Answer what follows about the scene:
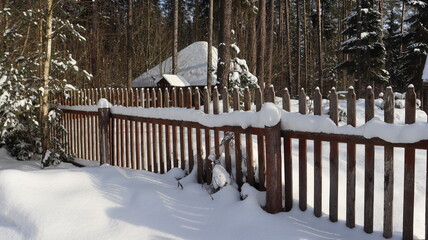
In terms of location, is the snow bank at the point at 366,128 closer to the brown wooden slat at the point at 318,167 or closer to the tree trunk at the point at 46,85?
the brown wooden slat at the point at 318,167

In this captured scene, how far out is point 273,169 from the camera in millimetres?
3416

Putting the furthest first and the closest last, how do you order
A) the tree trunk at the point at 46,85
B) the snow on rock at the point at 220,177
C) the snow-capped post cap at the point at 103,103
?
the tree trunk at the point at 46,85 < the snow-capped post cap at the point at 103,103 < the snow on rock at the point at 220,177

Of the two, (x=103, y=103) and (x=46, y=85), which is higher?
(x=46, y=85)

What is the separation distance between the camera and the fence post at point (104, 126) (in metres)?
5.91

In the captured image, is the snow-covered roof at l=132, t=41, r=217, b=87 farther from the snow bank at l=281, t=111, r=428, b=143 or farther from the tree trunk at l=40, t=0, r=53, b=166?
the snow bank at l=281, t=111, r=428, b=143

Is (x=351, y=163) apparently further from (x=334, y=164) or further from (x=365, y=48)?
(x=365, y=48)

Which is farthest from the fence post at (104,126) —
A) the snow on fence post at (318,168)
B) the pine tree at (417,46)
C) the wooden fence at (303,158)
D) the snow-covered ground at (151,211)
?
the pine tree at (417,46)

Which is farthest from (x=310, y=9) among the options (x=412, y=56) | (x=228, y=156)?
(x=228, y=156)

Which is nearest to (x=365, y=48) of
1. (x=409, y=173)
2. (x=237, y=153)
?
A: (x=237, y=153)

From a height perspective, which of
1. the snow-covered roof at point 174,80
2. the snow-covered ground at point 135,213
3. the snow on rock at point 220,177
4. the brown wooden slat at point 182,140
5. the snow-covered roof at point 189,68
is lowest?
the snow-covered ground at point 135,213

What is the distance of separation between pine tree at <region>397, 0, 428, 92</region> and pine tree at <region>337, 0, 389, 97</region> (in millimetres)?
1560

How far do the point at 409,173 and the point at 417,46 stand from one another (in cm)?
2400

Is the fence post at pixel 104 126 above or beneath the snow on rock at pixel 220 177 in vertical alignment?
above

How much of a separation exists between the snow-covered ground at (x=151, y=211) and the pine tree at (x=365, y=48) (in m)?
19.7
